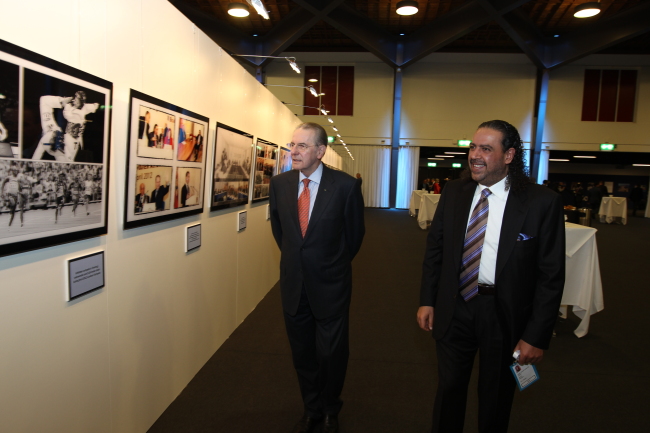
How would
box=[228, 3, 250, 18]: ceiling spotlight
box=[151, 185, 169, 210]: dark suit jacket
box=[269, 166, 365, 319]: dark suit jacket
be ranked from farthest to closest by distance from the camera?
box=[228, 3, 250, 18]: ceiling spotlight, box=[151, 185, 169, 210]: dark suit jacket, box=[269, 166, 365, 319]: dark suit jacket

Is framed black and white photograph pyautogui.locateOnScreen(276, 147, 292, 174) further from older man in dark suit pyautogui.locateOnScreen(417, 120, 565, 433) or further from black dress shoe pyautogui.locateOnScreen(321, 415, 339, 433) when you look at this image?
older man in dark suit pyautogui.locateOnScreen(417, 120, 565, 433)

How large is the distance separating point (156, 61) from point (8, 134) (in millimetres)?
1267

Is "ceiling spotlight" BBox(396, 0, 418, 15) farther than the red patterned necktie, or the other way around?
"ceiling spotlight" BBox(396, 0, 418, 15)

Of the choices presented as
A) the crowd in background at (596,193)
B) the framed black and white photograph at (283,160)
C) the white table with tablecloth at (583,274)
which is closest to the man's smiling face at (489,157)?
the white table with tablecloth at (583,274)

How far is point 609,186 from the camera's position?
23375 millimetres

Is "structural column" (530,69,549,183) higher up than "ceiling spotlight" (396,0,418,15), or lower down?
lower down

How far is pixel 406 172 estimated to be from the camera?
2030 cm

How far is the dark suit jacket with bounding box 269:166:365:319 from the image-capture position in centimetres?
242

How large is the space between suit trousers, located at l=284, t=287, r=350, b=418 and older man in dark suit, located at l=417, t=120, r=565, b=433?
1.92ft

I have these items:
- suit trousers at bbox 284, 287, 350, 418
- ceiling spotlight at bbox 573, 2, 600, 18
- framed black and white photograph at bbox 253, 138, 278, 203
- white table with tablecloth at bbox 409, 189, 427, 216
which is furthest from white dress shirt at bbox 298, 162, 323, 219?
white table with tablecloth at bbox 409, 189, 427, 216

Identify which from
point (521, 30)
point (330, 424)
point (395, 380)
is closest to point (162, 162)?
point (330, 424)

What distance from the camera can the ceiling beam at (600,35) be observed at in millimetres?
13246

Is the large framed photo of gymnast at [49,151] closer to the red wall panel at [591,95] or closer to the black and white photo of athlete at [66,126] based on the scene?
the black and white photo of athlete at [66,126]

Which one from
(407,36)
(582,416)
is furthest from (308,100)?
(582,416)
